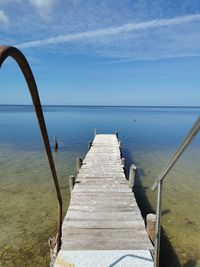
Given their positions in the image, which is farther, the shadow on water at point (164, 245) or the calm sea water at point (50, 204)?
the calm sea water at point (50, 204)

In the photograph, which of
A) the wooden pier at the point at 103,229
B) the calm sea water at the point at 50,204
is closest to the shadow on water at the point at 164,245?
the calm sea water at the point at 50,204

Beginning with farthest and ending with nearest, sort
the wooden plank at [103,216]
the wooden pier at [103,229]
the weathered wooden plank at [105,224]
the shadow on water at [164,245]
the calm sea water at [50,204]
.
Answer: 1. the calm sea water at [50,204]
2. the shadow on water at [164,245]
3. the weathered wooden plank at [105,224]
4. the wooden plank at [103,216]
5. the wooden pier at [103,229]

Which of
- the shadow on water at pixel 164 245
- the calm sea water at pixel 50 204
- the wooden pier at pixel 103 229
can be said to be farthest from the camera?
the calm sea water at pixel 50 204

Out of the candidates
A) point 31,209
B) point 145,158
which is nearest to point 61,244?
point 31,209

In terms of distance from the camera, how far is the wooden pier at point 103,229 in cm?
507

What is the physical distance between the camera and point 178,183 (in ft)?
45.0

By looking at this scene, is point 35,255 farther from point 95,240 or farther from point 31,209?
point 31,209

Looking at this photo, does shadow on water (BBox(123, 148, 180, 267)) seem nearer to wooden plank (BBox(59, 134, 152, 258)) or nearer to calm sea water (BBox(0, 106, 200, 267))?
calm sea water (BBox(0, 106, 200, 267))

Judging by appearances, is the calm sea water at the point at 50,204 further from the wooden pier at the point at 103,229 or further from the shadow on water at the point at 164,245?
the wooden pier at the point at 103,229

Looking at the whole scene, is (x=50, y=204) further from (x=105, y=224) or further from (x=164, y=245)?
(x=164, y=245)

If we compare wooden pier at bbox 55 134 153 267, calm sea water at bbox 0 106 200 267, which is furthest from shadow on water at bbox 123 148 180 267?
wooden pier at bbox 55 134 153 267

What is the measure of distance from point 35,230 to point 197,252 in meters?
5.44

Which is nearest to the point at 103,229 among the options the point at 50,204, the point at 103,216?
the point at 103,216

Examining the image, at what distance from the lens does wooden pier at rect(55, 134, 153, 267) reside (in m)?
5.07
